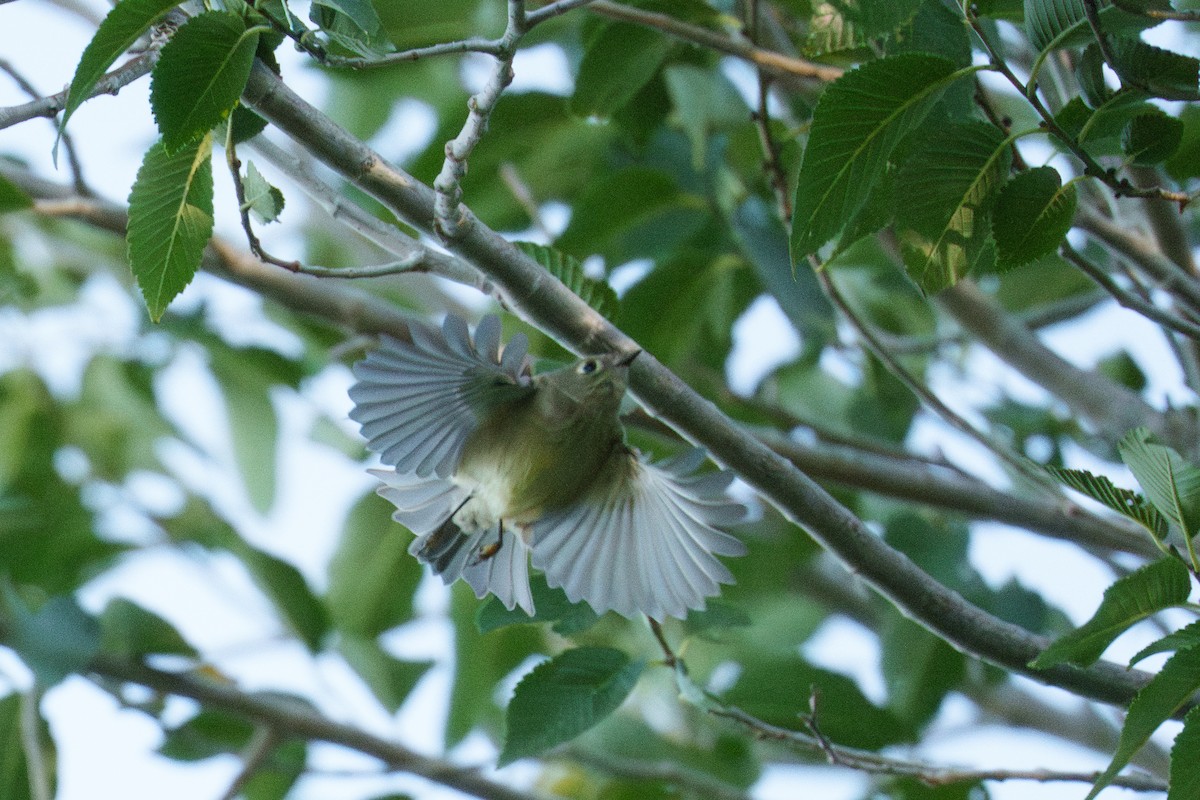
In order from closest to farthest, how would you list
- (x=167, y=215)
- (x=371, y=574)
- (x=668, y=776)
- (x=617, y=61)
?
1. (x=167, y=215)
2. (x=617, y=61)
3. (x=668, y=776)
4. (x=371, y=574)

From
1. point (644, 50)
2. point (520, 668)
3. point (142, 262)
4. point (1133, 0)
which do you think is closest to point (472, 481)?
point (142, 262)

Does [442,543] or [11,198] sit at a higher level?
[11,198]

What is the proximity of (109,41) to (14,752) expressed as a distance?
1.98 m

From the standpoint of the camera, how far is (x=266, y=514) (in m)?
3.30

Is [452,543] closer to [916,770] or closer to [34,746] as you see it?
[916,770]

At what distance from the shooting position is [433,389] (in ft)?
5.09

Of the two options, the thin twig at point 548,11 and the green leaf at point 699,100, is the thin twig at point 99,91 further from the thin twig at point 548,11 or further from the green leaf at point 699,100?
the green leaf at point 699,100

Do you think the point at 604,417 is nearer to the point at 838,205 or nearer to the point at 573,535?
the point at 573,535

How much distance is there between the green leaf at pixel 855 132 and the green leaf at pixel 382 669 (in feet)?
5.94

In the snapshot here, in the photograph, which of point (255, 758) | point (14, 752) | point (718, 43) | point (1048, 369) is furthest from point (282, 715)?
point (1048, 369)

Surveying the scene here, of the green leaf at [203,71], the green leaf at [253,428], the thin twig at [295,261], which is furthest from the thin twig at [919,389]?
the green leaf at [253,428]

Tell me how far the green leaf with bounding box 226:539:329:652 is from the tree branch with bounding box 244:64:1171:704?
1.62m

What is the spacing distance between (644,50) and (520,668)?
144 centimetres

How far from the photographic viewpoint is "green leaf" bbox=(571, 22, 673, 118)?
6.65ft
